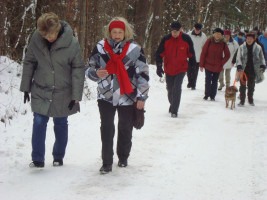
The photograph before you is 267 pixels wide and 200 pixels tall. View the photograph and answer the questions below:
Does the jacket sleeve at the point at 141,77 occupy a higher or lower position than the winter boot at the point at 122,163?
higher

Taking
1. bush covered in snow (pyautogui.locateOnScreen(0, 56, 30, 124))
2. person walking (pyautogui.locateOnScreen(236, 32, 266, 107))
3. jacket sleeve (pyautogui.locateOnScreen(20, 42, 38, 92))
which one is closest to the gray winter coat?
person walking (pyautogui.locateOnScreen(236, 32, 266, 107))

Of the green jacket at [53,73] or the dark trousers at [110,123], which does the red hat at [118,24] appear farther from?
the dark trousers at [110,123]

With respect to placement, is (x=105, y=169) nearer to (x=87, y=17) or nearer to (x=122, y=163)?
(x=122, y=163)

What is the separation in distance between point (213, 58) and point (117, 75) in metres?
6.94

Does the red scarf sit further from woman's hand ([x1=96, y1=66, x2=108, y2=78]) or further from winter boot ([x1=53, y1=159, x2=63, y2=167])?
winter boot ([x1=53, y1=159, x2=63, y2=167])

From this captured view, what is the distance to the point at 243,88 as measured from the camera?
34.8 feet

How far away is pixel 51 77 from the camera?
4.68 m

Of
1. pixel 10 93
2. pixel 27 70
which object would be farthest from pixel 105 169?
pixel 10 93

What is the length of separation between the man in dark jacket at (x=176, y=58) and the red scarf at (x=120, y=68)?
3884 millimetres

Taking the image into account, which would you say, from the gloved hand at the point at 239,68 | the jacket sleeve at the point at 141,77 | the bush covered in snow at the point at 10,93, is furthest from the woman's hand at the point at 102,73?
the gloved hand at the point at 239,68

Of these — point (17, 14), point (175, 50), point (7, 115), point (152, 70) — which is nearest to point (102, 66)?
point (7, 115)

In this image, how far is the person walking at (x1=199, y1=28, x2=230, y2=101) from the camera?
1100 cm

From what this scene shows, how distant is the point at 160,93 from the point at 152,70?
15.8 ft

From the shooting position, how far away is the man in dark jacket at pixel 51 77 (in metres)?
4.62
